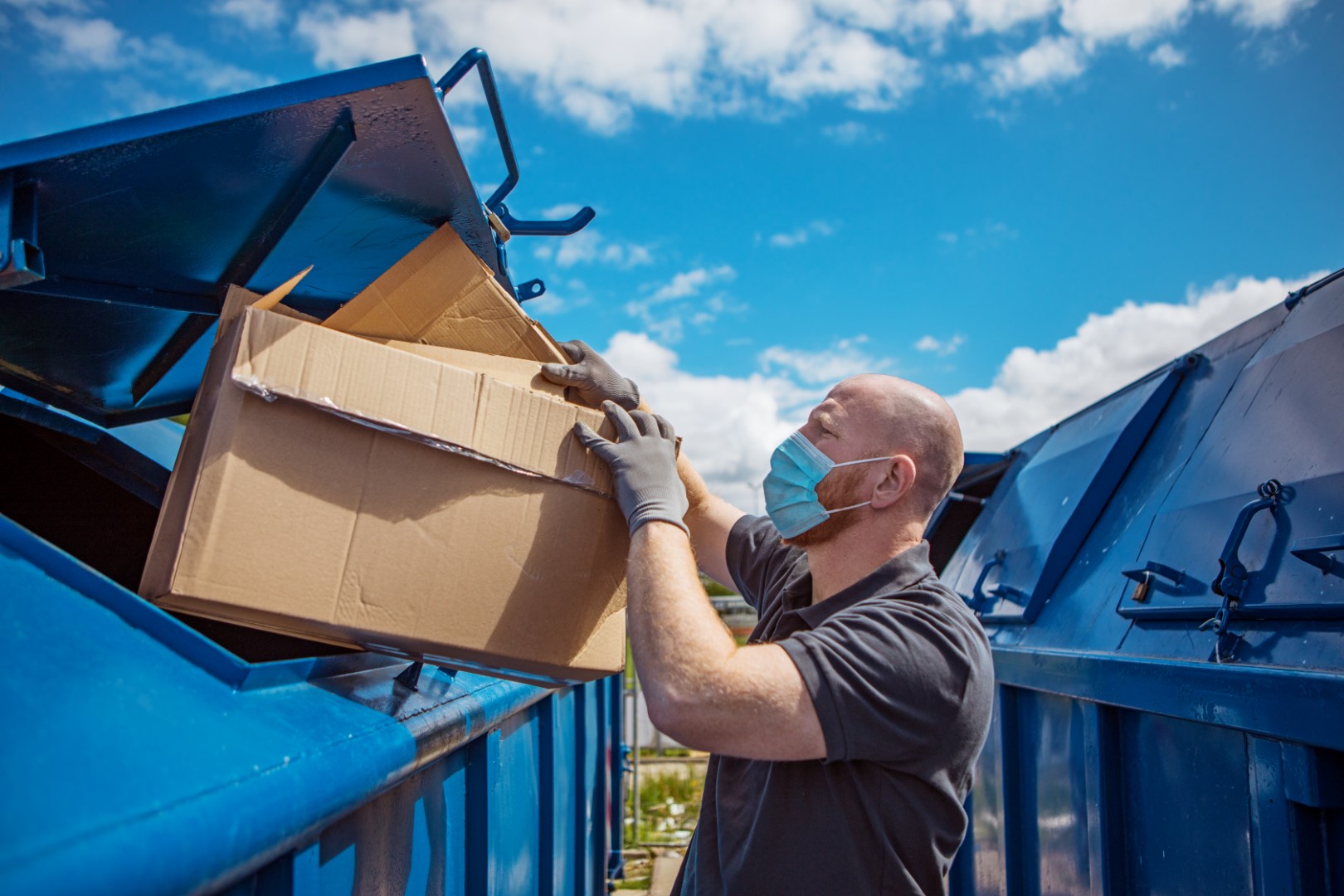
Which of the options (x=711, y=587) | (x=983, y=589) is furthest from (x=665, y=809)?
(x=711, y=587)

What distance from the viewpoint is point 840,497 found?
5.83 feet

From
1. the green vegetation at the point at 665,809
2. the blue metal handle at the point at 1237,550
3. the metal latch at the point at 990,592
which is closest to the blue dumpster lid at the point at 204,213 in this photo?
the blue metal handle at the point at 1237,550

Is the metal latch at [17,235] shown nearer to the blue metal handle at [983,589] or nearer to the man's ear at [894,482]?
the man's ear at [894,482]

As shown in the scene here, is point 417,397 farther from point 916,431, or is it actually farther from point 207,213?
point 916,431

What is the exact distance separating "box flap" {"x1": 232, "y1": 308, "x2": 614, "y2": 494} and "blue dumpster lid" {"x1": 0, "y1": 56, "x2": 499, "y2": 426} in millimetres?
338

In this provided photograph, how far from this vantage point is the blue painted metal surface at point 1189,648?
1.49m

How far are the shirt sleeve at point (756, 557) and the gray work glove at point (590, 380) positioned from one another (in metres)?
0.53

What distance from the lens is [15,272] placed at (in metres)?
1.26

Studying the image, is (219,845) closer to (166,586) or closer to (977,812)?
(166,586)

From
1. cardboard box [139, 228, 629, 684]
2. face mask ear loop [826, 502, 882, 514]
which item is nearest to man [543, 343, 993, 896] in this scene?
face mask ear loop [826, 502, 882, 514]

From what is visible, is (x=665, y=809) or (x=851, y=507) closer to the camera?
(x=851, y=507)

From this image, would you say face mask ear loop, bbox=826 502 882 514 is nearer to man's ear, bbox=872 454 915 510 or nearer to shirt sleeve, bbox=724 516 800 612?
man's ear, bbox=872 454 915 510

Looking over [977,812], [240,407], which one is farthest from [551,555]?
[977,812]

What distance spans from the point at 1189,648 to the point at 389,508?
1.60 meters
